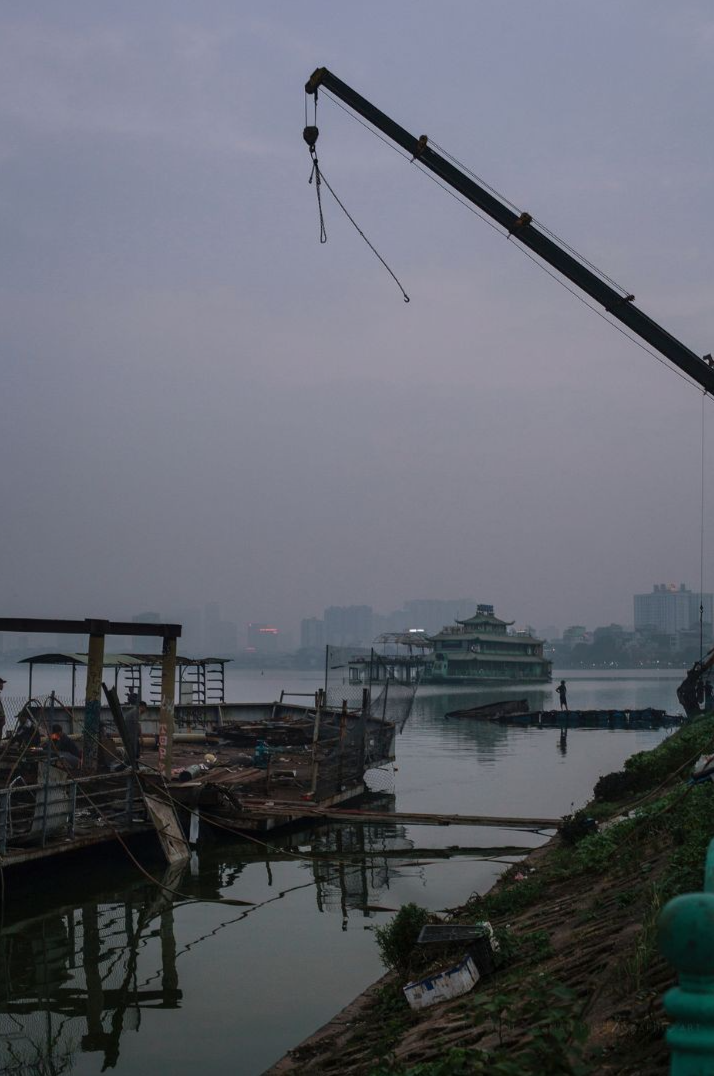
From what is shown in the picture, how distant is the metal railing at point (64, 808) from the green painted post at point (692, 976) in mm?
15247

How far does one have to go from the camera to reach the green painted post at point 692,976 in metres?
2.79

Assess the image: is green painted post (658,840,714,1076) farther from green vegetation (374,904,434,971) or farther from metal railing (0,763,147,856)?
metal railing (0,763,147,856)

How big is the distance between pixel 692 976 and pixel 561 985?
320 centimetres

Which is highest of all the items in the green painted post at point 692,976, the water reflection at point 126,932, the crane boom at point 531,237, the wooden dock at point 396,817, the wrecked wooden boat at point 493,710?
the crane boom at point 531,237

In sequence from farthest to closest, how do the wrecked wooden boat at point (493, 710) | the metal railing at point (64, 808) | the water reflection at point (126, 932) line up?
the wrecked wooden boat at point (493, 710), the metal railing at point (64, 808), the water reflection at point (126, 932)

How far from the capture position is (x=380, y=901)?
17703 millimetres

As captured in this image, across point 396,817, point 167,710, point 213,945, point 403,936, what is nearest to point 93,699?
point 167,710

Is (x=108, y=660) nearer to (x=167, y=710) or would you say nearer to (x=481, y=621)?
(x=167, y=710)

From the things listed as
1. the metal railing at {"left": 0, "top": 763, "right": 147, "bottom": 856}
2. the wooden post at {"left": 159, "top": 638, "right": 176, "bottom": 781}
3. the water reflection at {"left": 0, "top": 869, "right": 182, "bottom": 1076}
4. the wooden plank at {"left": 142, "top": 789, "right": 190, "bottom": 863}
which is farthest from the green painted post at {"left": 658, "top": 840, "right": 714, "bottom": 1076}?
the wooden post at {"left": 159, "top": 638, "right": 176, "bottom": 781}

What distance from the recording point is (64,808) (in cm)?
1817

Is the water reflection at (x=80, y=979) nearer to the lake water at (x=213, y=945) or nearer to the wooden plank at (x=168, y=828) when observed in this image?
the lake water at (x=213, y=945)

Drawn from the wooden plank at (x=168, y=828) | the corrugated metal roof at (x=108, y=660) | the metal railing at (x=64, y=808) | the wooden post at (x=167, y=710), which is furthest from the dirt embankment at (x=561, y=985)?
the corrugated metal roof at (x=108, y=660)

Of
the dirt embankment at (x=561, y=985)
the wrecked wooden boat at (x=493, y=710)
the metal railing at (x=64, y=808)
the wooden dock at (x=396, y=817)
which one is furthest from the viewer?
the wrecked wooden boat at (x=493, y=710)

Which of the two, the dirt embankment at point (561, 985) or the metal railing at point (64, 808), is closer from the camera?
the dirt embankment at point (561, 985)
